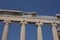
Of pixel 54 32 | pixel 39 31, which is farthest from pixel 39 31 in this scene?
pixel 54 32

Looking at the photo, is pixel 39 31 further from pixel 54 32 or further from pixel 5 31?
pixel 5 31

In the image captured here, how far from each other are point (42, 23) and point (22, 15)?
3.40 meters

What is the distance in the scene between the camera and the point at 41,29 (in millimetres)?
20375

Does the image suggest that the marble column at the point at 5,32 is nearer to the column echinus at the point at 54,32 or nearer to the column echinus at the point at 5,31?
the column echinus at the point at 5,31

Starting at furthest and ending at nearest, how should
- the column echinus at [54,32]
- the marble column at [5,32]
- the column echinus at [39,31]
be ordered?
the column echinus at [54,32]
the column echinus at [39,31]
the marble column at [5,32]

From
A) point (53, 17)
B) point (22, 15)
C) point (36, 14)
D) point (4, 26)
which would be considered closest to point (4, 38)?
point (4, 26)

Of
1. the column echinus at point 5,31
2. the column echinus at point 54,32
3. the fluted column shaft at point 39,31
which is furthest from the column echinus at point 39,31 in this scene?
the column echinus at point 5,31


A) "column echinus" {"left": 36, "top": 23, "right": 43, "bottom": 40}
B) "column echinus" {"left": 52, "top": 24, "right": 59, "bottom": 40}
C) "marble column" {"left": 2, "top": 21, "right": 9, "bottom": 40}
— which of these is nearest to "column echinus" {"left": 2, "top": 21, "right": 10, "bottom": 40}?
"marble column" {"left": 2, "top": 21, "right": 9, "bottom": 40}

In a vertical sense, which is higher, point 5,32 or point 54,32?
point 54,32

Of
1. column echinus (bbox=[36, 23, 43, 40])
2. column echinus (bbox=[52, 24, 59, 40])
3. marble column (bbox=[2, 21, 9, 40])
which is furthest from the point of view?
column echinus (bbox=[52, 24, 59, 40])

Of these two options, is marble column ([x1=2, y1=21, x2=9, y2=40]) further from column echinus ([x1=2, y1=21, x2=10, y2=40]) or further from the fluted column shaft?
the fluted column shaft

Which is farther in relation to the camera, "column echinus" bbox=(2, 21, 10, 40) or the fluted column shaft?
the fluted column shaft

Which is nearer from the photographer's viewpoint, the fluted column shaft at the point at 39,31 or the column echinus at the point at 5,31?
the column echinus at the point at 5,31

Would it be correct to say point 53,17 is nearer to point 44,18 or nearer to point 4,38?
point 44,18
